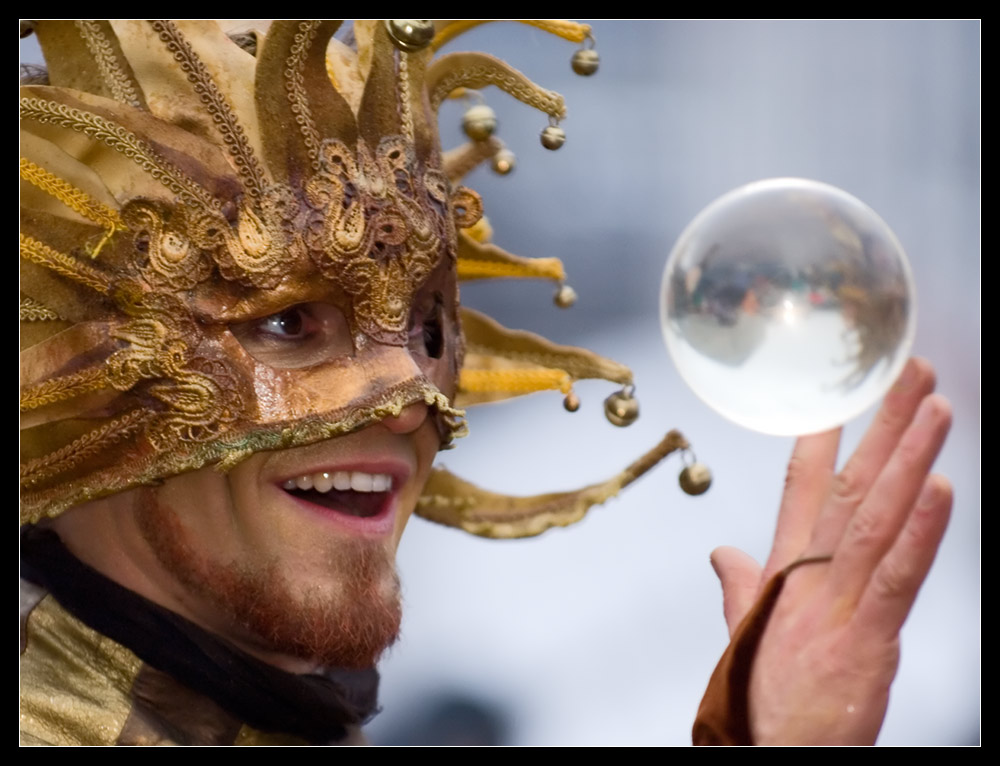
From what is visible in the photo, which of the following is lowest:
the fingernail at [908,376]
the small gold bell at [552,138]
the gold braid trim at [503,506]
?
the gold braid trim at [503,506]

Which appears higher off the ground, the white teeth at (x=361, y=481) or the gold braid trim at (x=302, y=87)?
the gold braid trim at (x=302, y=87)

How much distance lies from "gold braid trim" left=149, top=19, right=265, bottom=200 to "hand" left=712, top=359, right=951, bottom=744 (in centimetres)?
77

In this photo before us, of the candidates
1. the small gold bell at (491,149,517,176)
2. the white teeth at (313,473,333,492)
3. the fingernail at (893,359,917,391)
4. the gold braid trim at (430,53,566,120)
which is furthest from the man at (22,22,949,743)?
the fingernail at (893,359,917,391)

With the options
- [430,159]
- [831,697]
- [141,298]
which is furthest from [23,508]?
[831,697]

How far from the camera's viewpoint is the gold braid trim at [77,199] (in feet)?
5.74

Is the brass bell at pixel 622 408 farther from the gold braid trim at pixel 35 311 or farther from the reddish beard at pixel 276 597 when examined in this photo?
the gold braid trim at pixel 35 311

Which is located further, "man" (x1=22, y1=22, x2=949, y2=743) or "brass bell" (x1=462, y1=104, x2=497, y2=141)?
"brass bell" (x1=462, y1=104, x2=497, y2=141)

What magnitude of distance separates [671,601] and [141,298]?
1.44 metres

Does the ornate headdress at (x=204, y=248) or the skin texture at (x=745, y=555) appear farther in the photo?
the ornate headdress at (x=204, y=248)

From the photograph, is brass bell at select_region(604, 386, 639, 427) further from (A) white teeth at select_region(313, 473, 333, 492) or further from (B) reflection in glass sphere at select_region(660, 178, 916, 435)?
(B) reflection in glass sphere at select_region(660, 178, 916, 435)

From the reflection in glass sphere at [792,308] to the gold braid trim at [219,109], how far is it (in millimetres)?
583

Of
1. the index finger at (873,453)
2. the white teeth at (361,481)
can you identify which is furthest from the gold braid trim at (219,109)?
the index finger at (873,453)

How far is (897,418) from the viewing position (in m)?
1.44

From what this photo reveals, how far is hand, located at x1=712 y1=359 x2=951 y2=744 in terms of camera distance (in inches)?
55.2
